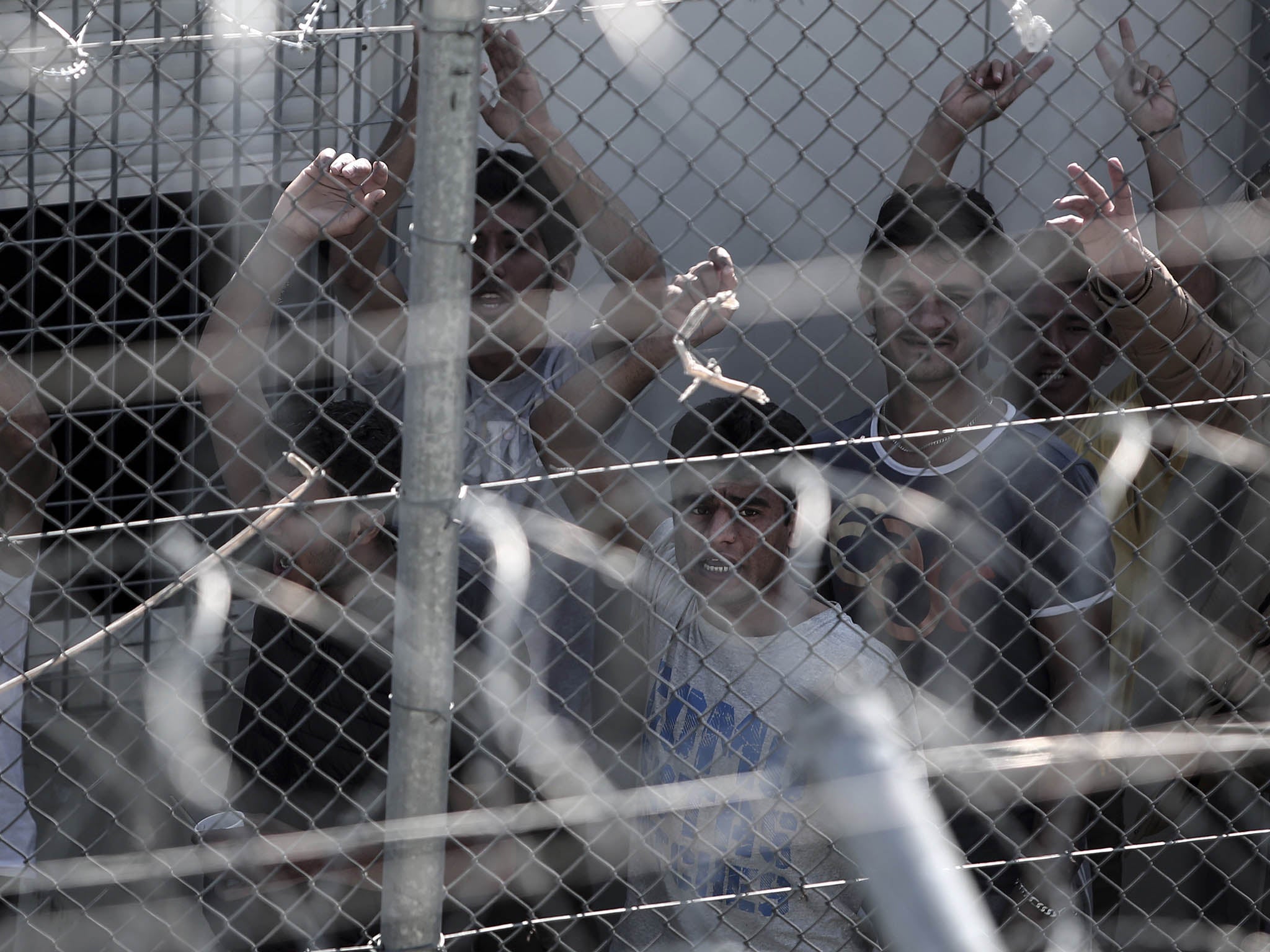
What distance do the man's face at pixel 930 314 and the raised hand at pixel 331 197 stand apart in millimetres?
913

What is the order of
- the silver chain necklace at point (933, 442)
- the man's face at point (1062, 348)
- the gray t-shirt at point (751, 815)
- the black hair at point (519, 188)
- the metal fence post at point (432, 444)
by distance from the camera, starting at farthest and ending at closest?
1. the man's face at point (1062, 348)
2. the black hair at point (519, 188)
3. the silver chain necklace at point (933, 442)
4. the gray t-shirt at point (751, 815)
5. the metal fence post at point (432, 444)

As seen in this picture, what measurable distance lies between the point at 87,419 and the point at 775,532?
6.82ft

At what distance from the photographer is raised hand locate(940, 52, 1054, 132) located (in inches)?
88.0

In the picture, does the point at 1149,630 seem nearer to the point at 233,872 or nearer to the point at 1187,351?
the point at 1187,351

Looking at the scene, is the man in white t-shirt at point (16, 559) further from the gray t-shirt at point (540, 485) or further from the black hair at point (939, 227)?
the black hair at point (939, 227)

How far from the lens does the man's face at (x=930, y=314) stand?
2.28m

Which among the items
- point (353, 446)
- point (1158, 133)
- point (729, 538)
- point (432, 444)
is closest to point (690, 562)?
point (729, 538)

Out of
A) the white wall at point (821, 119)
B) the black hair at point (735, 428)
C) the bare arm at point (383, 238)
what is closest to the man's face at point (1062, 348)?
the white wall at point (821, 119)

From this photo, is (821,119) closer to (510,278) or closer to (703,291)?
(510,278)

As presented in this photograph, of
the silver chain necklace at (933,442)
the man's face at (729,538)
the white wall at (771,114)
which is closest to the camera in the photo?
the man's face at (729,538)

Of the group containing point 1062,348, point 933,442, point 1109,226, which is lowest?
point 933,442

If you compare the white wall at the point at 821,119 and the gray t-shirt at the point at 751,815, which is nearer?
the gray t-shirt at the point at 751,815

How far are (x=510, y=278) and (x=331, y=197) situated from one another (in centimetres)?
42

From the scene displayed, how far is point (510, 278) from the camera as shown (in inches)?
97.7
